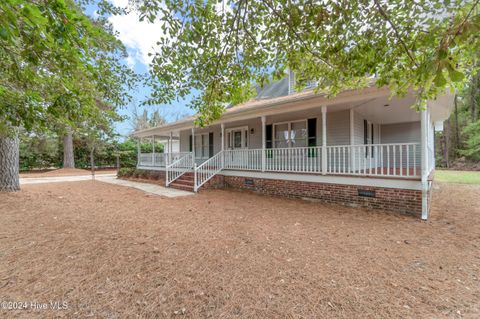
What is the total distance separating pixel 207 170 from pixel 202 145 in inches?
174

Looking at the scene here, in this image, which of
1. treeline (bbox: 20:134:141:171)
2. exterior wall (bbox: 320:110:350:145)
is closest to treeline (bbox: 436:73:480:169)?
exterior wall (bbox: 320:110:350:145)

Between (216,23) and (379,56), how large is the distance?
2723 millimetres

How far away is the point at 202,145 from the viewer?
47.5 ft

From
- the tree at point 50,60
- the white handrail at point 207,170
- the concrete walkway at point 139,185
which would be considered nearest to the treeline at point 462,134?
the white handrail at point 207,170

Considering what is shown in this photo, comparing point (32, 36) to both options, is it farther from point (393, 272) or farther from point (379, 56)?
point (393, 272)

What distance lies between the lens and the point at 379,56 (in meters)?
3.45

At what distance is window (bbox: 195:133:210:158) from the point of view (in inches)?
560

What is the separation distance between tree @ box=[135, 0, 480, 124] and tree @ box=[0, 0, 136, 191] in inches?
41.8

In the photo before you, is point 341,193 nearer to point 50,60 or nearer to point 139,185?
point 50,60

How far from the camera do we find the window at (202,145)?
14.2m

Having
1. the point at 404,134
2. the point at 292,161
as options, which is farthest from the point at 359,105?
the point at 404,134

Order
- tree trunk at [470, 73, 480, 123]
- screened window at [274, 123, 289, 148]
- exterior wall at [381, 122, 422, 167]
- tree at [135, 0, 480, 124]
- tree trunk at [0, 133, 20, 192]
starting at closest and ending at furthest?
tree at [135, 0, 480, 124] < tree trunk at [0, 133, 20, 192] < screened window at [274, 123, 289, 148] < exterior wall at [381, 122, 422, 167] < tree trunk at [470, 73, 480, 123]

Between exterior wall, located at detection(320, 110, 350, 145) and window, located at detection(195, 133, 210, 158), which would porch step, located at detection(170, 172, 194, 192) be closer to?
window, located at detection(195, 133, 210, 158)

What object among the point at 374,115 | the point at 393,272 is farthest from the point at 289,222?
the point at 374,115
